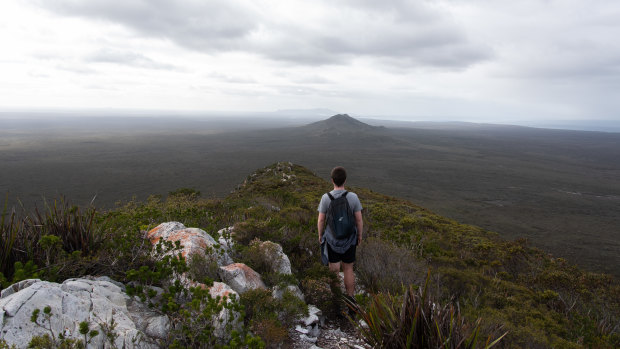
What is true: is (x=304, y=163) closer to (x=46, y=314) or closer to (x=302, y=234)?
(x=302, y=234)

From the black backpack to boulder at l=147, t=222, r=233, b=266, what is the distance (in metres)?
1.54

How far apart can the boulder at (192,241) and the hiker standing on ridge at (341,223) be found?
1435 mm

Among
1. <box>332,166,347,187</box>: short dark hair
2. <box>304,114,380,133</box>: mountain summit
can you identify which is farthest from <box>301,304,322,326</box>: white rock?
<box>304,114,380,133</box>: mountain summit

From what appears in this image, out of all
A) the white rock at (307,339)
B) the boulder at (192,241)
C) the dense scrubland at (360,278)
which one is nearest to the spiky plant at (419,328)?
the dense scrubland at (360,278)

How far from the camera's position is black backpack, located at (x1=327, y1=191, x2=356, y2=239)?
3.74 meters

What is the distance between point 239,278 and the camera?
→ 354 cm

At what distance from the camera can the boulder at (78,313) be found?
6.38 feet

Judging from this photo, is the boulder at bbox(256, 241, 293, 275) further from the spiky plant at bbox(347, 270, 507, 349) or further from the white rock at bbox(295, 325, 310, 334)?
the spiky plant at bbox(347, 270, 507, 349)

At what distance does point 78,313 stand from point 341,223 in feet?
8.75

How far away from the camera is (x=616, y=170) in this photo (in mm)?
51125

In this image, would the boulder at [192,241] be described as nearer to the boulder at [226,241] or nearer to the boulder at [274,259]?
the boulder at [226,241]

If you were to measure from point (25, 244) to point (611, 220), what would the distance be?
34.6m

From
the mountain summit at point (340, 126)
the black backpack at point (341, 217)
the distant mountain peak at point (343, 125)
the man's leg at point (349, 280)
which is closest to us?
the black backpack at point (341, 217)

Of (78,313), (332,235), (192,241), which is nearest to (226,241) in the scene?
(192,241)
